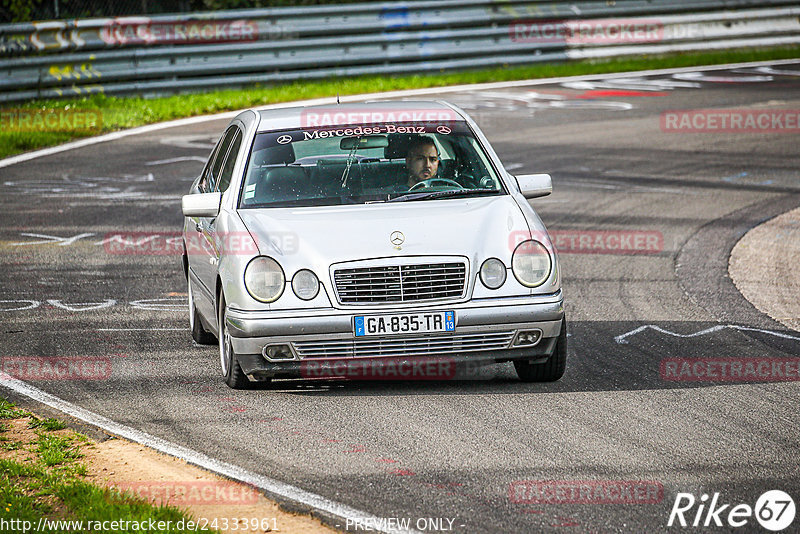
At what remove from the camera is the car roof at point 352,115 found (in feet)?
26.6

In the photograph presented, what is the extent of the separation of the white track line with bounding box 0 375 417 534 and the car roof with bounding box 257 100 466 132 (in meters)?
2.29

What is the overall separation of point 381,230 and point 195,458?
184 centimetres

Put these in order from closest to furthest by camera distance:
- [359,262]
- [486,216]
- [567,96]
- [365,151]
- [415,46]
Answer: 1. [359,262]
2. [486,216]
3. [365,151]
4. [567,96]
5. [415,46]

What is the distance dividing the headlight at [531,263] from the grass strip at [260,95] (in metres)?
9.65

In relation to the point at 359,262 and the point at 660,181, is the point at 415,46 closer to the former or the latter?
the point at 660,181

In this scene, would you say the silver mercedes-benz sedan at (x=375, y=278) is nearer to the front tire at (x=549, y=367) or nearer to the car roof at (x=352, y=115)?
the front tire at (x=549, y=367)

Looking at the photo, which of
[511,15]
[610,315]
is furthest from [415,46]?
[610,315]

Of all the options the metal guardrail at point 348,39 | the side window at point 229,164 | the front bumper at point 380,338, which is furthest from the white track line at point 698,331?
the metal guardrail at point 348,39

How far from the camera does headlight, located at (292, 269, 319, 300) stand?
674cm

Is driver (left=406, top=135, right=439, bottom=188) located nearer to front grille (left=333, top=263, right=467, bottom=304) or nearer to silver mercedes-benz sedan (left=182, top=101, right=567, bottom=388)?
silver mercedes-benz sedan (left=182, top=101, right=567, bottom=388)

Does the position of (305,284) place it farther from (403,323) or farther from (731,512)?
(731,512)

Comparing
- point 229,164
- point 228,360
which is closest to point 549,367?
point 228,360

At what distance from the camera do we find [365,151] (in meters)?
7.91

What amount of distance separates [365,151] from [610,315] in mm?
2450
